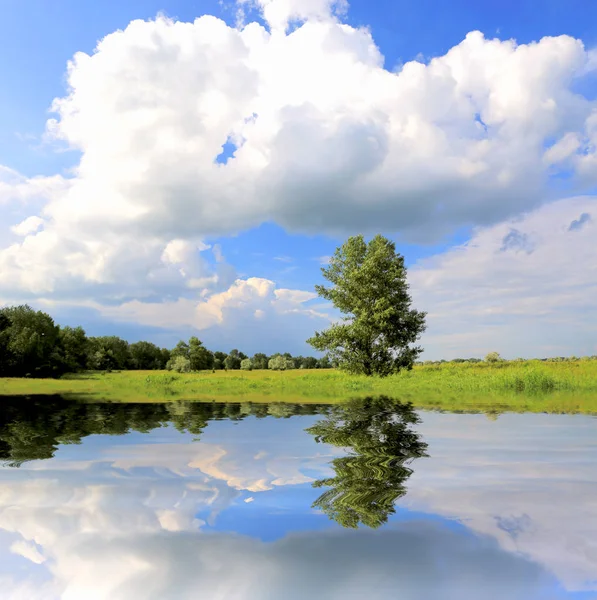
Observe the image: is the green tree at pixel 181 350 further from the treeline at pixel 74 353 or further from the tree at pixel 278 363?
the tree at pixel 278 363

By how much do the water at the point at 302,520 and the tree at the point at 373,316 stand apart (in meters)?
31.6

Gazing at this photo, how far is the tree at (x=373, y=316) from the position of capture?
43594 millimetres

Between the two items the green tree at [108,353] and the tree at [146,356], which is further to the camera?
the tree at [146,356]

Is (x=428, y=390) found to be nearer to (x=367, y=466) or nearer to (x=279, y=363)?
(x=367, y=466)

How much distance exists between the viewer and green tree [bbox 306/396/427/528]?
6.28m

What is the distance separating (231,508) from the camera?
658cm

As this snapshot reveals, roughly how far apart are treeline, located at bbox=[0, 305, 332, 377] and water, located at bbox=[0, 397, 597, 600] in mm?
34880

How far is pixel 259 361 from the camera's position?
149 meters

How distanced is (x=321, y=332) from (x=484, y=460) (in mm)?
35710

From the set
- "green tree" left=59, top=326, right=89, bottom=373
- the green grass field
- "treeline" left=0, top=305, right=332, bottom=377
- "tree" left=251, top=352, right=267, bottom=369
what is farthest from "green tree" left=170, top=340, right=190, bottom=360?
the green grass field

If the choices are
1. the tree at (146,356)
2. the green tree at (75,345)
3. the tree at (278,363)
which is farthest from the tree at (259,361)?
the green tree at (75,345)

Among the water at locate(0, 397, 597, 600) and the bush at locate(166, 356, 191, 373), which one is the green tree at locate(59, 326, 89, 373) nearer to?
the bush at locate(166, 356, 191, 373)

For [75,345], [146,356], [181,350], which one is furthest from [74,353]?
[146,356]

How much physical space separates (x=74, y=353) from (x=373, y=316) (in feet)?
318
